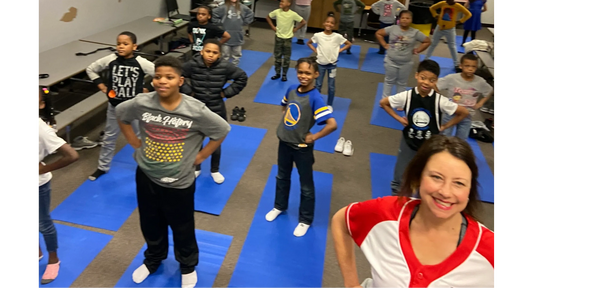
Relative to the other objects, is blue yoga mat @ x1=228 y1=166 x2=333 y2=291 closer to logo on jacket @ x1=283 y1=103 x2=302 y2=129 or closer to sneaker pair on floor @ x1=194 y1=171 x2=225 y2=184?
sneaker pair on floor @ x1=194 y1=171 x2=225 y2=184

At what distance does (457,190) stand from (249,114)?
4788mm

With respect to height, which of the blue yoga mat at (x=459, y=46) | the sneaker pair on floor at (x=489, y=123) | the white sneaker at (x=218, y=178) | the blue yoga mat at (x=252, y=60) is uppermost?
the blue yoga mat at (x=459, y=46)

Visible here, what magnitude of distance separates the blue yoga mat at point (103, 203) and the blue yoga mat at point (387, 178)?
2507 mm

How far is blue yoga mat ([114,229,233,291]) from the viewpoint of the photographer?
2912 millimetres

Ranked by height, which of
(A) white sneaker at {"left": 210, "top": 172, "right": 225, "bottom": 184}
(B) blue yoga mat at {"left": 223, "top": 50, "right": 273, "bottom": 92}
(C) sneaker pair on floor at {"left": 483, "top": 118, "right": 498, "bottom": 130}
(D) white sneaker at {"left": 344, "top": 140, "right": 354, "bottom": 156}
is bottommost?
(A) white sneaker at {"left": 210, "top": 172, "right": 225, "bottom": 184}

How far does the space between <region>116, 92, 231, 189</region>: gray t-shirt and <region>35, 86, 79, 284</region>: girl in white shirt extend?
0.40 m

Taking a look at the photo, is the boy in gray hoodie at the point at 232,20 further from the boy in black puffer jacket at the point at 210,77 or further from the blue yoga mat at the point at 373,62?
the boy in black puffer jacket at the point at 210,77

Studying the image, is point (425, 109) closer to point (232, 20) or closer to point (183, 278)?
point (183, 278)

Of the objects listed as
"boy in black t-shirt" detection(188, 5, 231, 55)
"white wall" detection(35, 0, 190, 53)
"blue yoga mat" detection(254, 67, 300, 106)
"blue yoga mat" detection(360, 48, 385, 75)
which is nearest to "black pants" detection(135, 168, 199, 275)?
"white wall" detection(35, 0, 190, 53)

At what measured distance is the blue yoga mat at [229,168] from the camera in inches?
Answer: 154

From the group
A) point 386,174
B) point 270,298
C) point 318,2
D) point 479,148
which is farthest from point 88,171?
point 318,2

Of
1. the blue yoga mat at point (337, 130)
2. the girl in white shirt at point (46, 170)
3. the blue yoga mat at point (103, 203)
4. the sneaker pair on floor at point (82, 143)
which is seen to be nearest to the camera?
the girl in white shirt at point (46, 170)

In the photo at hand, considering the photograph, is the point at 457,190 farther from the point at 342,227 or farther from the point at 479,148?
the point at 479,148

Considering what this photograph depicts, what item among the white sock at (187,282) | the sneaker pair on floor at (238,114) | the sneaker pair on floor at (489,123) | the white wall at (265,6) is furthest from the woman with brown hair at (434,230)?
the white wall at (265,6)
